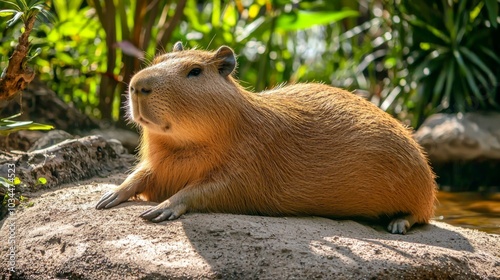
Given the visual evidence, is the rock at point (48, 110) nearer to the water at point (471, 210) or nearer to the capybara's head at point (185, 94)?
the capybara's head at point (185, 94)

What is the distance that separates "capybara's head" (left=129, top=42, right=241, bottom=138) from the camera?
13.8ft

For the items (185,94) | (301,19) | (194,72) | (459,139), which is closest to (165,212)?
(185,94)

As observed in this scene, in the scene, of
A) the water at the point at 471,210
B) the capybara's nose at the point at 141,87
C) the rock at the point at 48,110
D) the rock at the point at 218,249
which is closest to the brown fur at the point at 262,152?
the capybara's nose at the point at 141,87

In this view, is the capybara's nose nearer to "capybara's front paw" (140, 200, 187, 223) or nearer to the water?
"capybara's front paw" (140, 200, 187, 223)

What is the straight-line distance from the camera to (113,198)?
4.52m

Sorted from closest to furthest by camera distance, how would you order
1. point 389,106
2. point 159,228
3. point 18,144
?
1. point 159,228
2. point 18,144
3. point 389,106

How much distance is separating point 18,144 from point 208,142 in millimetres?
2784

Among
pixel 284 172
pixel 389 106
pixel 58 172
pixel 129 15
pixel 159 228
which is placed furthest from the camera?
pixel 389 106

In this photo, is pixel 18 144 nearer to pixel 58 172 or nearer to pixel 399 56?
pixel 58 172

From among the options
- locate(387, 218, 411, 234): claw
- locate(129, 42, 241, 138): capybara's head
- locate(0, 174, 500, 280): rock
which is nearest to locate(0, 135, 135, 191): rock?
locate(0, 174, 500, 280): rock

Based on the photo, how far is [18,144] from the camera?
6.63m

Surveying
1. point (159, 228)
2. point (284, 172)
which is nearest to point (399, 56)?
point (284, 172)

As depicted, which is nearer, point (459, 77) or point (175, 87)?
point (175, 87)

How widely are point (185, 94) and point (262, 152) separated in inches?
22.8
